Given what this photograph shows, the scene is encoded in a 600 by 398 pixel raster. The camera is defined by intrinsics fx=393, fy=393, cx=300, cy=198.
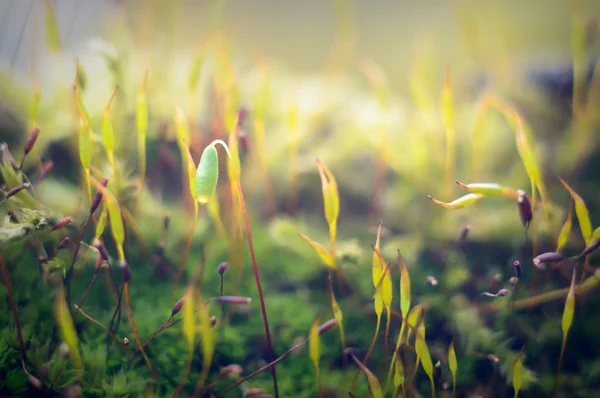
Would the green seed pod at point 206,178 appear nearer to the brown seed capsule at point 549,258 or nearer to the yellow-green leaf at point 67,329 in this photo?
the yellow-green leaf at point 67,329

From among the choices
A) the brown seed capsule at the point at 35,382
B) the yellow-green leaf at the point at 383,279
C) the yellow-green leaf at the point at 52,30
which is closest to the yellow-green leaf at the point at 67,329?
the brown seed capsule at the point at 35,382

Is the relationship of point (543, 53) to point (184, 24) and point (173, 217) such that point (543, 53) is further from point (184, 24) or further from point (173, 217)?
point (184, 24)

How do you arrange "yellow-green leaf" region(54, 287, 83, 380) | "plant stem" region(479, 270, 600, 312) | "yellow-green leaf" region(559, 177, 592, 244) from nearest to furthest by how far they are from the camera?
"yellow-green leaf" region(54, 287, 83, 380), "yellow-green leaf" region(559, 177, 592, 244), "plant stem" region(479, 270, 600, 312)

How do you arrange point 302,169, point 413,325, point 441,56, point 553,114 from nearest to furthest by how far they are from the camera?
point 413,325, point 302,169, point 553,114, point 441,56

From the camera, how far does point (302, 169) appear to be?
92 cm

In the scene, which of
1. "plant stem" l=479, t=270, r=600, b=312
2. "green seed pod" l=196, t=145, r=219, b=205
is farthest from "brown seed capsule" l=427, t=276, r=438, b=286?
"green seed pod" l=196, t=145, r=219, b=205

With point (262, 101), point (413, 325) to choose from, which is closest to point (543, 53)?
point (262, 101)

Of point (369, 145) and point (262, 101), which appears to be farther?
point (369, 145)

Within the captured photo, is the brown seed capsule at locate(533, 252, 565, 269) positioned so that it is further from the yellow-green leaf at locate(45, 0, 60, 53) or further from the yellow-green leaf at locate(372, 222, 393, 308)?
the yellow-green leaf at locate(45, 0, 60, 53)

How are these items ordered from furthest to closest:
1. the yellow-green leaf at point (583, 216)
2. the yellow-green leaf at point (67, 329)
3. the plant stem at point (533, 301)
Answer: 1. the plant stem at point (533, 301)
2. the yellow-green leaf at point (583, 216)
3. the yellow-green leaf at point (67, 329)

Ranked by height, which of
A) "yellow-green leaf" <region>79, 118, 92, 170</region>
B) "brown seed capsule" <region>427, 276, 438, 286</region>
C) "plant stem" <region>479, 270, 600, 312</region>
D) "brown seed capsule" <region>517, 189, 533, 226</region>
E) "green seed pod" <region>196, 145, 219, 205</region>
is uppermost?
"yellow-green leaf" <region>79, 118, 92, 170</region>

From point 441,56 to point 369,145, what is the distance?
4.18 feet

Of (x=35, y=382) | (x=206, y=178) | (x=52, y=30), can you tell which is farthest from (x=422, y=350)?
(x=52, y=30)

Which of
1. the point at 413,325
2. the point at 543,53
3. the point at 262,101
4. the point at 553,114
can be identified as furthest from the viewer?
the point at 543,53
